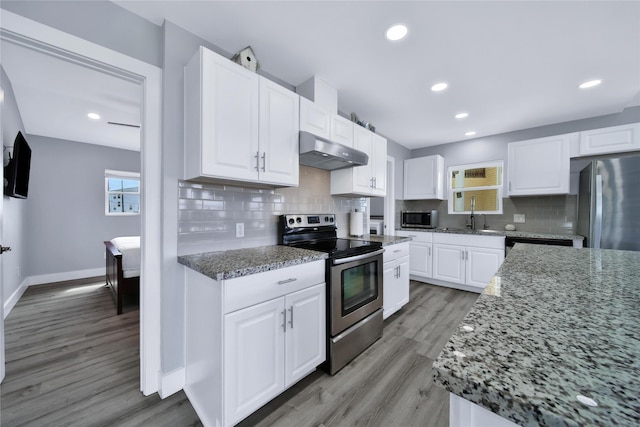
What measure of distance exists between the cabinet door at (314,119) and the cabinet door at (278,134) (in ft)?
0.24

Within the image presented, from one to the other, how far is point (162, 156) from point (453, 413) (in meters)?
1.95

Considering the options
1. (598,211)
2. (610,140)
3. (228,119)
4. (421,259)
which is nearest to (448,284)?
(421,259)

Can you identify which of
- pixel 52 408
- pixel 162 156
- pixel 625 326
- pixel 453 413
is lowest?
pixel 52 408

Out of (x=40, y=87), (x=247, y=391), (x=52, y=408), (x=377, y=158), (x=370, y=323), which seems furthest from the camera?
(x=377, y=158)

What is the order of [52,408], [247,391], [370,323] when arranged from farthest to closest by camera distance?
[370,323], [52,408], [247,391]

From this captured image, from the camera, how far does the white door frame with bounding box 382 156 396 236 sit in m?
4.19

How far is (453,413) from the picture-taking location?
441 mm

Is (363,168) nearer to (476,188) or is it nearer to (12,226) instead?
(476,188)

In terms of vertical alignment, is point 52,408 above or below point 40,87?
below

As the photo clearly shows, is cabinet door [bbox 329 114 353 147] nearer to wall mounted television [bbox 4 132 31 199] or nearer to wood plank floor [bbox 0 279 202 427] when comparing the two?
wood plank floor [bbox 0 279 202 427]

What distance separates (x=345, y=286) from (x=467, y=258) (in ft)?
8.37

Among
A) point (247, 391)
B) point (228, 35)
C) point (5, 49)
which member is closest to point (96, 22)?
point (228, 35)

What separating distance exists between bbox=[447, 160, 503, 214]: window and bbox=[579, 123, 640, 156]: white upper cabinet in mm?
972

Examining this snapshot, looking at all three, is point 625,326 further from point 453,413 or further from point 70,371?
point 70,371
